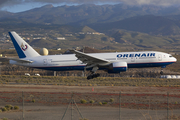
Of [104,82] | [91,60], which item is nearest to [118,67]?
[91,60]

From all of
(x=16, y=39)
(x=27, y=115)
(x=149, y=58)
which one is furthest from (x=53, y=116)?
(x=16, y=39)

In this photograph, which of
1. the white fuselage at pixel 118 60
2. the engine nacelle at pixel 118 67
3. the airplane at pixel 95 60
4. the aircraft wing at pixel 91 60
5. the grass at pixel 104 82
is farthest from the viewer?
the grass at pixel 104 82

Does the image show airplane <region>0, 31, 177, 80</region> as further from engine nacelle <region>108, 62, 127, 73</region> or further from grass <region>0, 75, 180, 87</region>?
grass <region>0, 75, 180, 87</region>

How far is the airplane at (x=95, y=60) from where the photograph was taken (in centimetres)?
4120

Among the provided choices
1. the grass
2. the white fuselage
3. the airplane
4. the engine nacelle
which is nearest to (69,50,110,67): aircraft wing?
the airplane

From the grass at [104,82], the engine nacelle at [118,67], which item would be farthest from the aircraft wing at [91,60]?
the grass at [104,82]

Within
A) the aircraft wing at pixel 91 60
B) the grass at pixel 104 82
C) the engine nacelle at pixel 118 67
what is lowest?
the grass at pixel 104 82

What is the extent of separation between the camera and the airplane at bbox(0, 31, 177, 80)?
4120cm

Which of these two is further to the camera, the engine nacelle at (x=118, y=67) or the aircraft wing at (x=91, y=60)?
the engine nacelle at (x=118, y=67)

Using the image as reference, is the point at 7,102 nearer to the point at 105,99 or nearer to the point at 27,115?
the point at 27,115

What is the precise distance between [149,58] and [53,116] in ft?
84.2

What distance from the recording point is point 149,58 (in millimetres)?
43531

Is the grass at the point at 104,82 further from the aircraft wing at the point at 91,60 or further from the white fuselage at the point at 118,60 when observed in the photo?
the aircraft wing at the point at 91,60

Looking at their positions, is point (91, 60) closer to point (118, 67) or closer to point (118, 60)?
point (118, 67)
